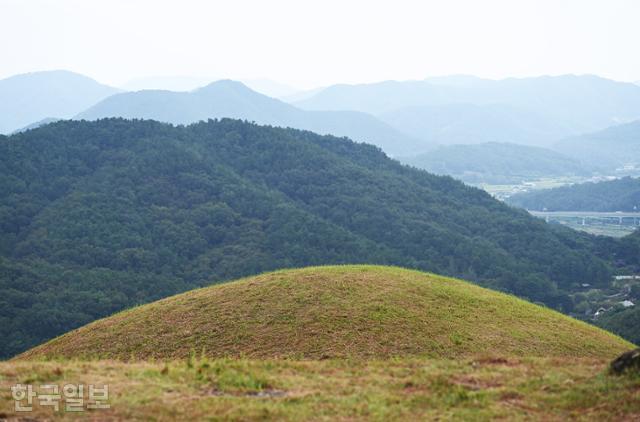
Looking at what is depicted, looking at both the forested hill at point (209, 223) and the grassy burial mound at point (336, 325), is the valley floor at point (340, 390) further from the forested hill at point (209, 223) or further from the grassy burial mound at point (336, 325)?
the forested hill at point (209, 223)

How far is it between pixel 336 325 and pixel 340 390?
24.2ft

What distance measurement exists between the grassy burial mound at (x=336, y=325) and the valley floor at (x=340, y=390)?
11.2ft

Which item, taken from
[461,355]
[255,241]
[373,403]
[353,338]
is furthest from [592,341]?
[255,241]

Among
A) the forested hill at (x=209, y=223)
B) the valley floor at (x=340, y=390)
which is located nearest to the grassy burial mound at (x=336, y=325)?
the valley floor at (x=340, y=390)

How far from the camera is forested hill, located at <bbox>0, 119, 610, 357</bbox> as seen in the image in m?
83.7

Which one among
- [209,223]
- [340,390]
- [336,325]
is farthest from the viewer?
[209,223]

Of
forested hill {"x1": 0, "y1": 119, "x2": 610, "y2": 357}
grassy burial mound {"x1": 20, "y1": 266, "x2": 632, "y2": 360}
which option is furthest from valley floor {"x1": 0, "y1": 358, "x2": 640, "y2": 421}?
forested hill {"x1": 0, "y1": 119, "x2": 610, "y2": 357}

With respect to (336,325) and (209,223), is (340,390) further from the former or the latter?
(209,223)

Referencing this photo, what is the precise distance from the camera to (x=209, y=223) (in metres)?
109

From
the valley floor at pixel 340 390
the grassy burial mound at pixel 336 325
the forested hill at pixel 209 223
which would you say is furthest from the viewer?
the forested hill at pixel 209 223

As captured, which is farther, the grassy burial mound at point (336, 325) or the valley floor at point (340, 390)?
the grassy burial mound at point (336, 325)

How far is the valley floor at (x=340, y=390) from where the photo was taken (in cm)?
1155

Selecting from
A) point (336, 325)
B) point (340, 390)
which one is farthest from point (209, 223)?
point (340, 390)

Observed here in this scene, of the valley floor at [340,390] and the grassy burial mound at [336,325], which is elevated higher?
the valley floor at [340,390]
